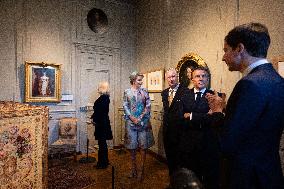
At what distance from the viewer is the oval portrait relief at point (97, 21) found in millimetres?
6613

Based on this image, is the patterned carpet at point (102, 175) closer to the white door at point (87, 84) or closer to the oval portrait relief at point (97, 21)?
the white door at point (87, 84)

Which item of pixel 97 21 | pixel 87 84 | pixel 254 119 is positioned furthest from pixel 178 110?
pixel 97 21

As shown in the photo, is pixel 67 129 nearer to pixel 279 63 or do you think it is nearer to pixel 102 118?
pixel 102 118

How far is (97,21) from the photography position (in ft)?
22.1

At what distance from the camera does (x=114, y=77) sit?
23.1ft

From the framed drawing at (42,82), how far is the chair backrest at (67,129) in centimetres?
62

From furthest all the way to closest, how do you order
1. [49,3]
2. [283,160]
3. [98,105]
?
[49,3]
[98,105]
[283,160]

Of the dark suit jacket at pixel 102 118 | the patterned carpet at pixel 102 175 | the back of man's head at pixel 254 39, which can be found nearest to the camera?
the back of man's head at pixel 254 39

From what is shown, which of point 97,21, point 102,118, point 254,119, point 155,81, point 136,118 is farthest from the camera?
→ point 97,21

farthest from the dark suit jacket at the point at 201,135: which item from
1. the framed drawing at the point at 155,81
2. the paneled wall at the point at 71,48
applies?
the paneled wall at the point at 71,48

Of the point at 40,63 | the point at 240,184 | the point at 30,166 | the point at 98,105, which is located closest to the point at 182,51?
the point at 98,105

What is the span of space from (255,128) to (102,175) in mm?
3970

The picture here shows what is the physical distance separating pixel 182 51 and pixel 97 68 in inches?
104

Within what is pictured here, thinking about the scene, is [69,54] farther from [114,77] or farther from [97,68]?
[114,77]
